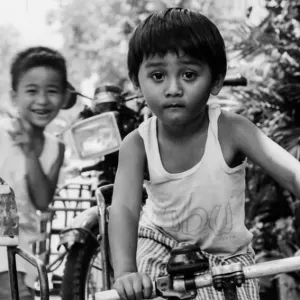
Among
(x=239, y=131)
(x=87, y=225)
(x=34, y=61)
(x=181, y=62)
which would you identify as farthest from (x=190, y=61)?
(x=87, y=225)

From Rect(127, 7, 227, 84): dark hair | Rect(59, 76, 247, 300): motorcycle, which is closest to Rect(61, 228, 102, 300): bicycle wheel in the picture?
Rect(59, 76, 247, 300): motorcycle

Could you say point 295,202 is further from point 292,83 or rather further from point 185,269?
point 185,269

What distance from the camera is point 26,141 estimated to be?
2.80 m

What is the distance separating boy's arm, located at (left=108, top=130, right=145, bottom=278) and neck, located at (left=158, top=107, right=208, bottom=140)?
3.9 inches

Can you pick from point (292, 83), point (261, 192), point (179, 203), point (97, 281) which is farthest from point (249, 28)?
point (179, 203)

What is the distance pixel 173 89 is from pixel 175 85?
14 millimetres

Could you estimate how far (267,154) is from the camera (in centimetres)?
209

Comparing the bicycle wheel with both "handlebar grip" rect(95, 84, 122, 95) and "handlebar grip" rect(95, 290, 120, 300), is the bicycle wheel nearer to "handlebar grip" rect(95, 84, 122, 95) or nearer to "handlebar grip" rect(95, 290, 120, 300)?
"handlebar grip" rect(95, 84, 122, 95)

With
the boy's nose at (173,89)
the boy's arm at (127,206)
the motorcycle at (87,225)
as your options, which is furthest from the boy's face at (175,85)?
the motorcycle at (87,225)

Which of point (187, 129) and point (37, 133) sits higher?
point (37, 133)

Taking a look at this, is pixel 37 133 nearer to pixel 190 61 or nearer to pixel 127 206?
pixel 127 206

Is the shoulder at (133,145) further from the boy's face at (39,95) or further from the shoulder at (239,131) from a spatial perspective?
the boy's face at (39,95)

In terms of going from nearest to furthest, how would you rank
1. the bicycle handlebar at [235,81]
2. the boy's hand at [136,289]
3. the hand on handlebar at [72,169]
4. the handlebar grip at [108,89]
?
the boy's hand at [136,289] < the bicycle handlebar at [235,81] < the handlebar grip at [108,89] < the hand on handlebar at [72,169]

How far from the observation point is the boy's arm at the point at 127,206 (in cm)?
199
